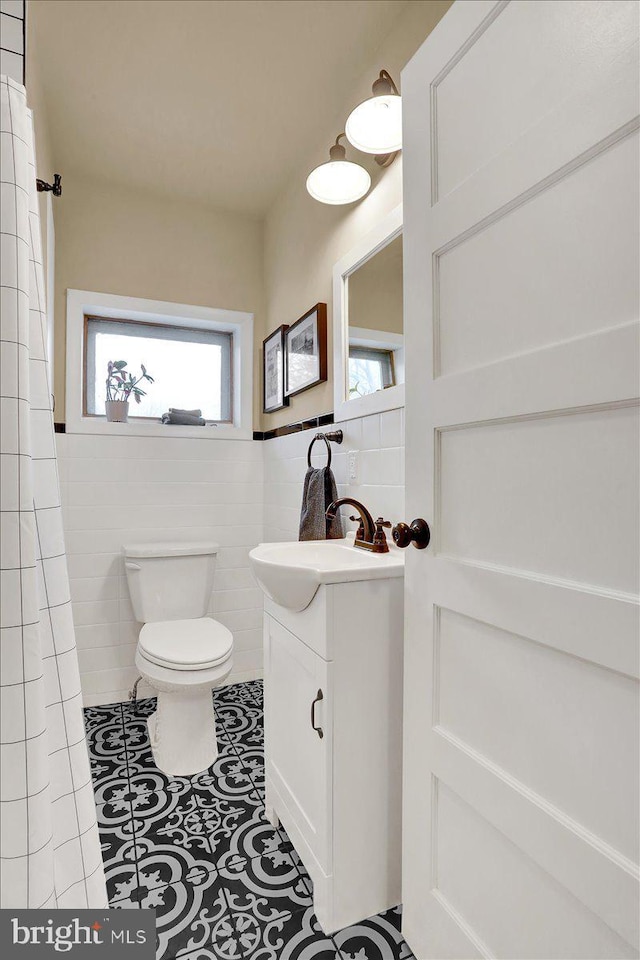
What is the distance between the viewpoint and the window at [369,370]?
1.69 m

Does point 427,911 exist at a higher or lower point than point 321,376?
lower

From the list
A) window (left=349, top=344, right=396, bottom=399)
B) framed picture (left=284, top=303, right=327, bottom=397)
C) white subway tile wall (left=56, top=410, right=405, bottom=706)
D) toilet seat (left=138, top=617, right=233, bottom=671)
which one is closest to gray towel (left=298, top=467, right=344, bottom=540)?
white subway tile wall (left=56, top=410, right=405, bottom=706)

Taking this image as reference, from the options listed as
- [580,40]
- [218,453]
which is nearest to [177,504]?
[218,453]

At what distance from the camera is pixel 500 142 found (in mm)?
895

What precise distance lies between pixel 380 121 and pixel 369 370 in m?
0.76

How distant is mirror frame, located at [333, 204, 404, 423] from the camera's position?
1.64 meters

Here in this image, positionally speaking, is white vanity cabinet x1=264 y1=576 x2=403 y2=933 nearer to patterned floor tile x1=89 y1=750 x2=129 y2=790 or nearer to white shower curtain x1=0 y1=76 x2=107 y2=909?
white shower curtain x1=0 y1=76 x2=107 y2=909

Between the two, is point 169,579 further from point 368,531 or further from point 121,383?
point 368,531

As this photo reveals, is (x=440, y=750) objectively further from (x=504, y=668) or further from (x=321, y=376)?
(x=321, y=376)

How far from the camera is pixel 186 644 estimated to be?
201cm

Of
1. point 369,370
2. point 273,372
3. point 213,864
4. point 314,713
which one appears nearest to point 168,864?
point 213,864

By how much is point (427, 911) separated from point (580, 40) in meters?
1.59

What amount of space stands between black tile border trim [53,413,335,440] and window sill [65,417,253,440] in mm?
35

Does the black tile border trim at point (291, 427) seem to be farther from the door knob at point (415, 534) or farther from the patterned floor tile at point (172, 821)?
the patterned floor tile at point (172, 821)
